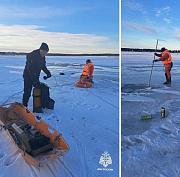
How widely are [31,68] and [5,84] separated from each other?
1.30 meters

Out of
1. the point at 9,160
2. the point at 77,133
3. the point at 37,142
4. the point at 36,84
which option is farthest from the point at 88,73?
the point at 9,160

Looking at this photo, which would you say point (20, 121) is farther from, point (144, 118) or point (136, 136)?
point (144, 118)

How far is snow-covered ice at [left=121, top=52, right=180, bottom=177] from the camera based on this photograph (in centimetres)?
110

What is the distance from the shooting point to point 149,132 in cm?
145

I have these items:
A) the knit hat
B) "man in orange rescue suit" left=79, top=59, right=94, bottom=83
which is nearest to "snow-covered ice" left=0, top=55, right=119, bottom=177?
"man in orange rescue suit" left=79, top=59, right=94, bottom=83

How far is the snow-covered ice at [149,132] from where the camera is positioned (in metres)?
1.10

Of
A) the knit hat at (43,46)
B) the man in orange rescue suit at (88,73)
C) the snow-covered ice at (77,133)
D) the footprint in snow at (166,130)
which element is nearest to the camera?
the snow-covered ice at (77,133)

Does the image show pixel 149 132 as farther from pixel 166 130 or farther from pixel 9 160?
pixel 9 160

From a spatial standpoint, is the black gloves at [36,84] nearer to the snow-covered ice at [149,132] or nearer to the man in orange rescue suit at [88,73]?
the snow-covered ice at [149,132]

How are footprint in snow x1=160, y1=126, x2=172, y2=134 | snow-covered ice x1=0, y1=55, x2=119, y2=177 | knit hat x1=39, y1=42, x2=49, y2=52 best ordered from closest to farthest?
1. snow-covered ice x1=0, y1=55, x2=119, y2=177
2. footprint in snow x1=160, y1=126, x2=172, y2=134
3. knit hat x1=39, y1=42, x2=49, y2=52

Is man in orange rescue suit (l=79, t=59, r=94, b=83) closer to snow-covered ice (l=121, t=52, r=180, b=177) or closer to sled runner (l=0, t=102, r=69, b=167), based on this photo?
snow-covered ice (l=121, t=52, r=180, b=177)

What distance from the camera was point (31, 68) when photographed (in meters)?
1.81

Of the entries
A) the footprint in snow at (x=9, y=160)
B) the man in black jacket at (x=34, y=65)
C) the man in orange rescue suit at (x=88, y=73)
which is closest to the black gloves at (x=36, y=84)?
the man in black jacket at (x=34, y=65)

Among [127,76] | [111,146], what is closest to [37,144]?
[111,146]
